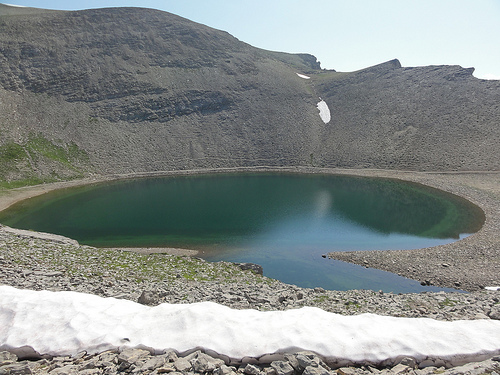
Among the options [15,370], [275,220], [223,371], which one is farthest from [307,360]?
[275,220]

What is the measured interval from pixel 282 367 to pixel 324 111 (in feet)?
263

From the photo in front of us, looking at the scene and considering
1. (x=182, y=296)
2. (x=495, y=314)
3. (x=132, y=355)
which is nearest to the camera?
(x=132, y=355)

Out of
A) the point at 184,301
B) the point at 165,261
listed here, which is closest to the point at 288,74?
the point at 165,261

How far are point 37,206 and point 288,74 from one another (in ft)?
248

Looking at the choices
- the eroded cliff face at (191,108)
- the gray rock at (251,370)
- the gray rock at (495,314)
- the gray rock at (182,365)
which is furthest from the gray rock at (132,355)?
the eroded cliff face at (191,108)

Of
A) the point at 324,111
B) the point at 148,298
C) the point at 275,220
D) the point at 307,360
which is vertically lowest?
the point at 275,220

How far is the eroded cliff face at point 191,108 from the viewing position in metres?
58.2

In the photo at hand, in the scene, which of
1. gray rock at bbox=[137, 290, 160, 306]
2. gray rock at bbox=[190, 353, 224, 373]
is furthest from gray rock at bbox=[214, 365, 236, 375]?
gray rock at bbox=[137, 290, 160, 306]

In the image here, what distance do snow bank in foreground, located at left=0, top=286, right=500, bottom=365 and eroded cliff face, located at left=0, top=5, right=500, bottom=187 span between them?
50085 millimetres

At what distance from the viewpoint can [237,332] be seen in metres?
7.79

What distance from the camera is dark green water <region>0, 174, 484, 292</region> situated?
23.9 m

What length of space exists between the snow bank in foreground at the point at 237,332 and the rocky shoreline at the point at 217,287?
31cm

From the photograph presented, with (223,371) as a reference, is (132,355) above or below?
below

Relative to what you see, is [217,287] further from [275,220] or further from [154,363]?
[275,220]
